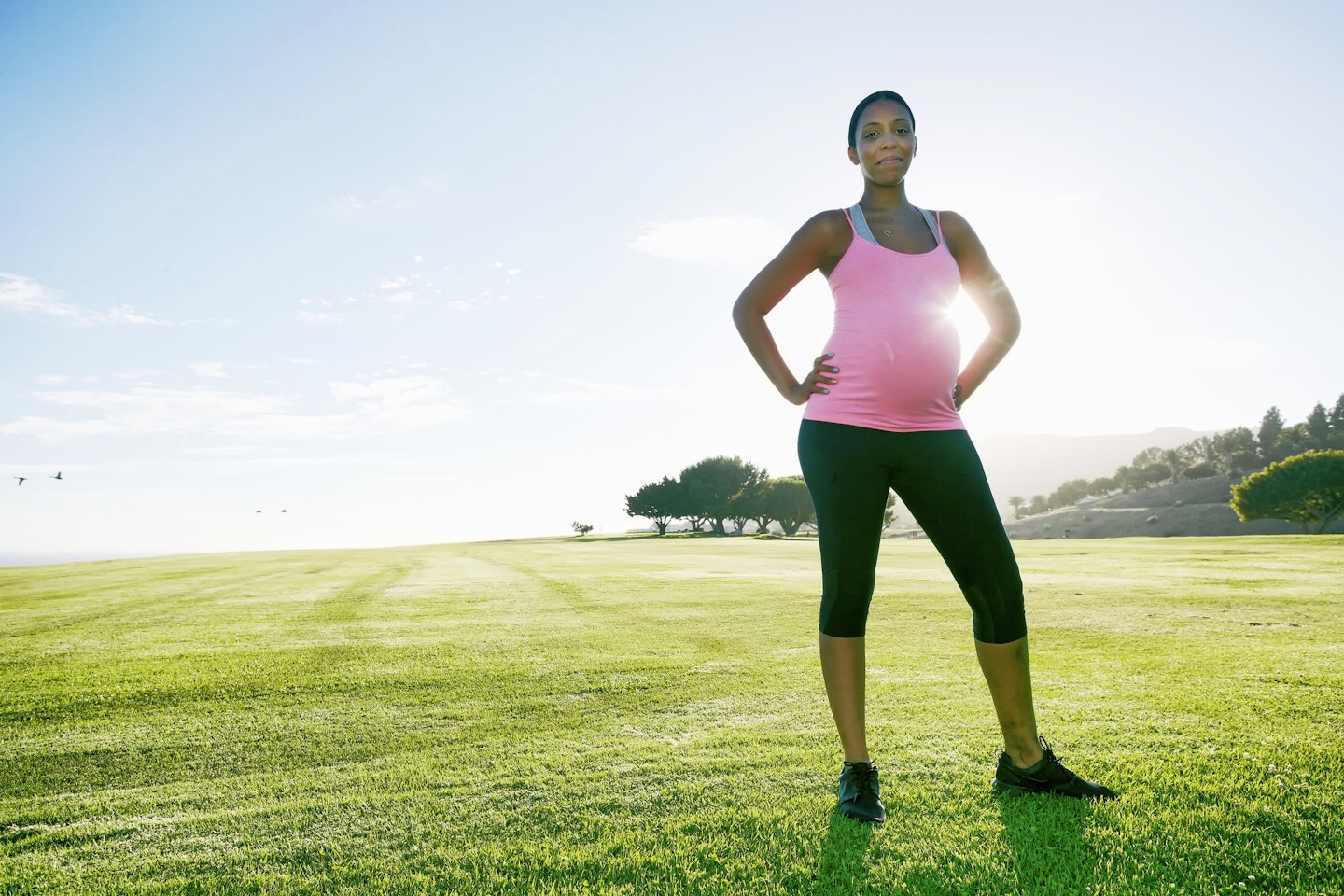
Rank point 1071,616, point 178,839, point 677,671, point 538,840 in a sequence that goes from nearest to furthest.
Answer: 1. point 538,840
2. point 178,839
3. point 677,671
4. point 1071,616

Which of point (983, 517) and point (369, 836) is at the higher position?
point (983, 517)

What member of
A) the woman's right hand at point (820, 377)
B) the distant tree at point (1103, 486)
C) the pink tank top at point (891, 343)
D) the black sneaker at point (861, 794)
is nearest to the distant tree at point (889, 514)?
the pink tank top at point (891, 343)

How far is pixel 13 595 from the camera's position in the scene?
1694cm

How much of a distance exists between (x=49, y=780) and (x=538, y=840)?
9.61 feet

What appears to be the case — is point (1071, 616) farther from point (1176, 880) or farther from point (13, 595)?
point (13, 595)

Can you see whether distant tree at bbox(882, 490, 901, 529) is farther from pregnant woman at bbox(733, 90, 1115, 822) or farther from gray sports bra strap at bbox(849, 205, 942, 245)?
gray sports bra strap at bbox(849, 205, 942, 245)

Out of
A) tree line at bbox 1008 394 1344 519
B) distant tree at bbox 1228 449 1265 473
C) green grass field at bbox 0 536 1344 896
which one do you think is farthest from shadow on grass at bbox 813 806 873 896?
distant tree at bbox 1228 449 1265 473

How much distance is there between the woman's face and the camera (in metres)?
3.24

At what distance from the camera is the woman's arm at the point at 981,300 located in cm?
330

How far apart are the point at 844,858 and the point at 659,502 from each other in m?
98.5

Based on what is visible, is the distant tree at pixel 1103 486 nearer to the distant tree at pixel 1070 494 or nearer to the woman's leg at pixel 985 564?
the distant tree at pixel 1070 494

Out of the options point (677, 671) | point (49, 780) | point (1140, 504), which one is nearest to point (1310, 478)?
point (1140, 504)

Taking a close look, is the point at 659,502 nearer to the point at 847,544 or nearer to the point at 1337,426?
the point at 847,544

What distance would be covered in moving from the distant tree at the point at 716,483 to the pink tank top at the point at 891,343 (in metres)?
94.8
